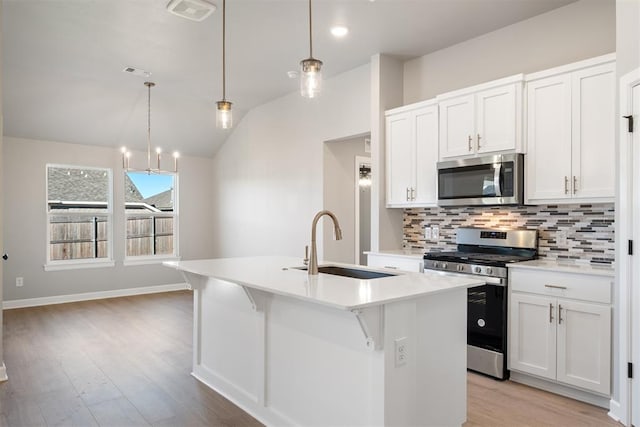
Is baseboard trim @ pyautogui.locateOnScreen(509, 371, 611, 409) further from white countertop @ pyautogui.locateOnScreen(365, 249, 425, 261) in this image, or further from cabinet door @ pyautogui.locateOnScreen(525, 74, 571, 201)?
cabinet door @ pyautogui.locateOnScreen(525, 74, 571, 201)

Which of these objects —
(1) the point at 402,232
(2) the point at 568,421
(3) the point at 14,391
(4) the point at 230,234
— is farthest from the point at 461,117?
(4) the point at 230,234

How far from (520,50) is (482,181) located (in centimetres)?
120

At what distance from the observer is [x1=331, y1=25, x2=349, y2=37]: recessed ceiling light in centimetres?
374

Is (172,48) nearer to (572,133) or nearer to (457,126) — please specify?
(457,126)

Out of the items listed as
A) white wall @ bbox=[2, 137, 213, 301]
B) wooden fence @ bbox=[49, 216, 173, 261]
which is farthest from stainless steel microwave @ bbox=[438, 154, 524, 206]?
wooden fence @ bbox=[49, 216, 173, 261]

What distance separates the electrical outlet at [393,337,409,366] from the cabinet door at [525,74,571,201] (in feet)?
6.45

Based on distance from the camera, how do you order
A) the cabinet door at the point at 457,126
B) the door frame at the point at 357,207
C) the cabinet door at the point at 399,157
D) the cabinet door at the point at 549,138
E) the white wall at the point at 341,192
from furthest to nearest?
the door frame at the point at 357,207 < the white wall at the point at 341,192 < the cabinet door at the point at 399,157 < the cabinet door at the point at 457,126 < the cabinet door at the point at 549,138

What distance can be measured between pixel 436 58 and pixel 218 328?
335cm

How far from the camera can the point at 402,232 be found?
4621 millimetres

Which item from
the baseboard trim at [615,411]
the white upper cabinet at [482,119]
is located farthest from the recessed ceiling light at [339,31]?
the baseboard trim at [615,411]

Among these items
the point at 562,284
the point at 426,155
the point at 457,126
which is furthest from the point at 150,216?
the point at 562,284

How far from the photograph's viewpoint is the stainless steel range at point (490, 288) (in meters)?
3.20

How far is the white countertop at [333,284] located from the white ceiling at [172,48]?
2.12 meters

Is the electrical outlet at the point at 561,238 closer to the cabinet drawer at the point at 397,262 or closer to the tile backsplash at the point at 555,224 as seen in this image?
the tile backsplash at the point at 555,224
